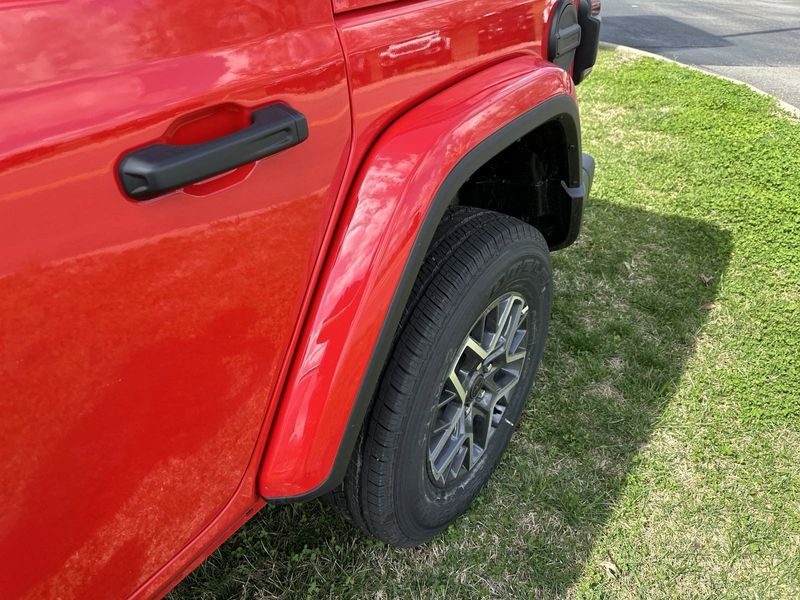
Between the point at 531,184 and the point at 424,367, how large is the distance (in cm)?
94

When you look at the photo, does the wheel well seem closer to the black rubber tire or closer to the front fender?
the black rubber tire

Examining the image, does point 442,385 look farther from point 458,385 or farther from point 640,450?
point 640,450

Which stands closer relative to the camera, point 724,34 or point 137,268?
point 137,268

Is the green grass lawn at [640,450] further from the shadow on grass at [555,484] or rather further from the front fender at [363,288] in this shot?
the front fender at [363,288]

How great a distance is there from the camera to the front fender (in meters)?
1.31

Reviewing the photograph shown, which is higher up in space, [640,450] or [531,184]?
[531,184]

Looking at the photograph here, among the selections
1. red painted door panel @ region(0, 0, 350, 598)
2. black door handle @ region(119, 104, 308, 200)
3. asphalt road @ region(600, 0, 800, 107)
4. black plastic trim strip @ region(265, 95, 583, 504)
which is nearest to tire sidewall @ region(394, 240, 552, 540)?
black plastic trim strip @ region(265, 95, 583, 504)

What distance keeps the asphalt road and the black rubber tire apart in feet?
17.6

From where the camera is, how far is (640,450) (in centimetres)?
244

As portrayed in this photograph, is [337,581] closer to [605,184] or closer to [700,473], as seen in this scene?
[700,473]

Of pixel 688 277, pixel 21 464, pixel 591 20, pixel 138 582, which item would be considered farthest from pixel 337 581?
pixel 688 277

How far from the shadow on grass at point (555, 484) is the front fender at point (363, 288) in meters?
0.70

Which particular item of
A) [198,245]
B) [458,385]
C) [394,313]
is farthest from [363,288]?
[458,385]

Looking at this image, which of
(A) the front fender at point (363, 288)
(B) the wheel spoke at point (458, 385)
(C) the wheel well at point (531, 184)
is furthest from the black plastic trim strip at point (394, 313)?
(C) the wheel well at point (531, 184)
